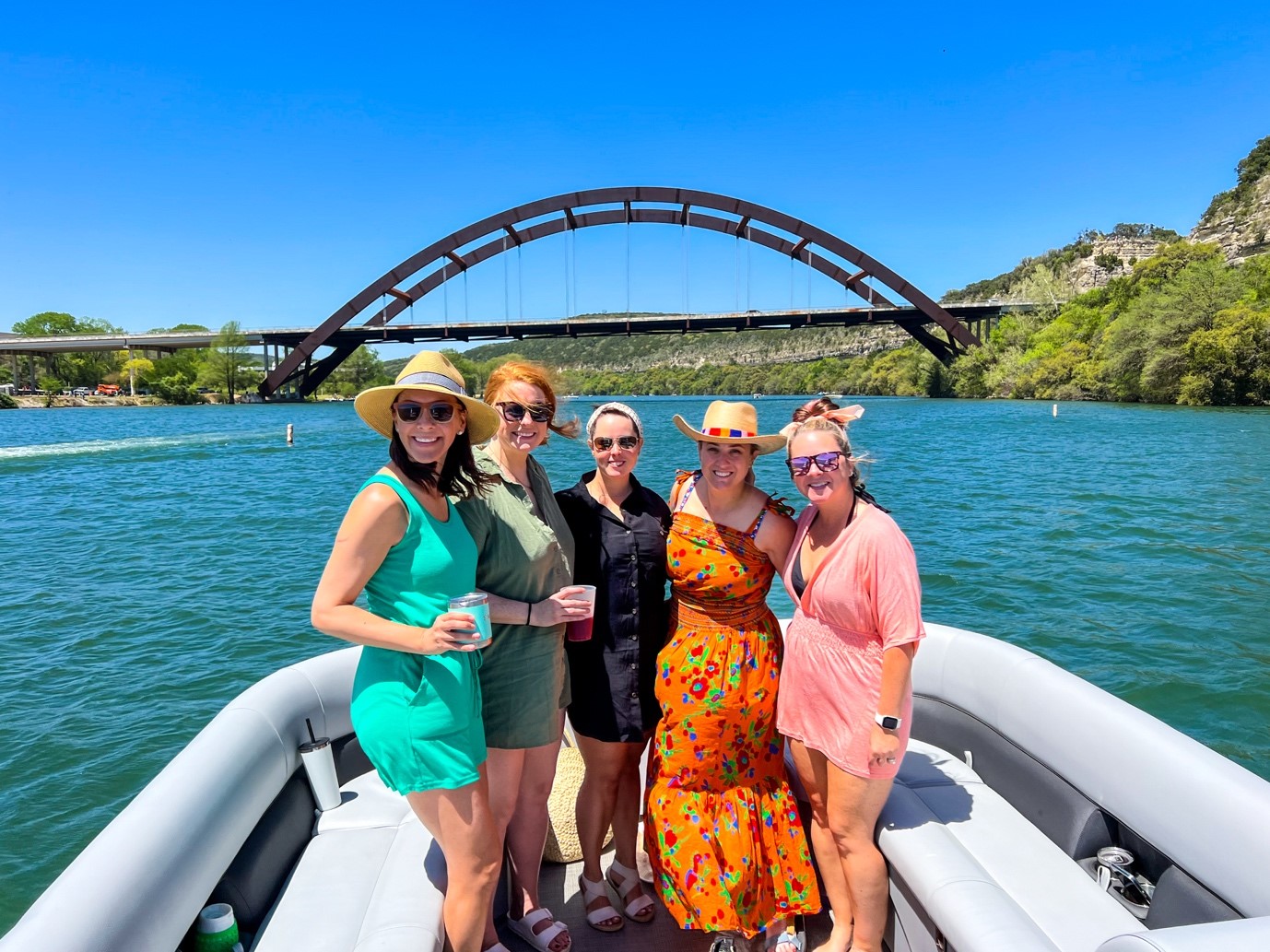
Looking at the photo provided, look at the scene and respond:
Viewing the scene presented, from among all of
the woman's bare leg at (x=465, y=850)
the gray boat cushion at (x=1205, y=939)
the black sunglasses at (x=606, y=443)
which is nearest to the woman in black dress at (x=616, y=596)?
the black sunglasses at (x=606, y=443)

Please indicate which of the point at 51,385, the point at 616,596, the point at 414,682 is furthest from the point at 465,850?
the point at 51,385

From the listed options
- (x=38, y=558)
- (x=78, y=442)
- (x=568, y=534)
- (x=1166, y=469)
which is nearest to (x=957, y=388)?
(x=1166, y=469)

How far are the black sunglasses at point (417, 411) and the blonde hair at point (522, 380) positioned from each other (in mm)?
360

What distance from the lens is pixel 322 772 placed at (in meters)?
2.54

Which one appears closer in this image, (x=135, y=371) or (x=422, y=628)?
(x=422, y=628)

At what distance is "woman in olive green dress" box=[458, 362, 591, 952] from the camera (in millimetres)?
1946

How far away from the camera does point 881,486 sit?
56.4ft

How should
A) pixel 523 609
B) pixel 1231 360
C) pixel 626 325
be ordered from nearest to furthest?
pixel 523 609 < pixel 1231 360 < pixel 626 325

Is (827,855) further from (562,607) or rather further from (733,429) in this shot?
(733,429)

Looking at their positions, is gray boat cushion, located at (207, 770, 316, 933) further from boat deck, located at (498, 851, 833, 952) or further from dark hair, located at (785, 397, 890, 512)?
dark hair, located at (785, 397, 890, 512)

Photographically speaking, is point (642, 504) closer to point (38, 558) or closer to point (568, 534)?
point (568, 534)

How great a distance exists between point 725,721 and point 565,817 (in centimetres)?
96

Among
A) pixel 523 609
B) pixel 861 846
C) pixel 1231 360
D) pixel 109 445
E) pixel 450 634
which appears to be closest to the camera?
pixel 450 634

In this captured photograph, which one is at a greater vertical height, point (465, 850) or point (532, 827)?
point (465, 850)
